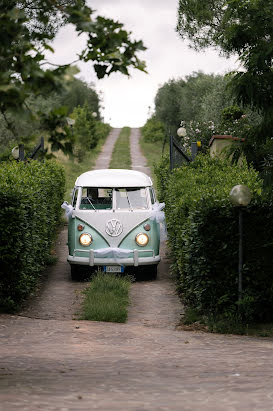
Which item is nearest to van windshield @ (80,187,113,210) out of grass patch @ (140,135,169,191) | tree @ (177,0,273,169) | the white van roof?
the white van roof

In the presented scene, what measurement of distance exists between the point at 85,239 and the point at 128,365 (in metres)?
5.84

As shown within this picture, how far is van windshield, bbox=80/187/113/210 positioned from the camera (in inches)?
551

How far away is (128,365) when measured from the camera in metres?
7.82

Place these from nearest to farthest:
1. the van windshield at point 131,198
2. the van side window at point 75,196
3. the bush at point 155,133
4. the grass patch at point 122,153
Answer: the van windshield at point 131,198
the van side window at point 75,196
the grass patch at point 122,153
the bush at point 155,133

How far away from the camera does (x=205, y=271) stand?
10.7 meters

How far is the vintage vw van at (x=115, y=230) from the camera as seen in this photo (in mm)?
13445

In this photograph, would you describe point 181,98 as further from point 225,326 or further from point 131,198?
point 225,326

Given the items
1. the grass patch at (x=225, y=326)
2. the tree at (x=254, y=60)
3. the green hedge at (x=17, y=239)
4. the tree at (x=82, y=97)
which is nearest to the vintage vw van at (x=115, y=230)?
the green hedge at (x=17, y=239)

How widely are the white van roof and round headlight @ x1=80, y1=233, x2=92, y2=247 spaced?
1137 mm

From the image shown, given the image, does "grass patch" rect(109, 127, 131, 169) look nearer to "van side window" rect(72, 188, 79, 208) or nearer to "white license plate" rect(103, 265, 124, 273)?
"van side window" rect(72, 188, 79, 208)

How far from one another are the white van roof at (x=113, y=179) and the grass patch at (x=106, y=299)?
1.89 m

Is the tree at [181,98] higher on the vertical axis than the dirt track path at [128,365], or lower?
higher

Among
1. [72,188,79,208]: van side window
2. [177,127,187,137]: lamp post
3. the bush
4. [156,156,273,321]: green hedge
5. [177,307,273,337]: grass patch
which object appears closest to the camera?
[177,307,273,337]: grass patch

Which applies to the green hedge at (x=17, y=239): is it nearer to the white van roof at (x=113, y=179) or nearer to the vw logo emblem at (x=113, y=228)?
the white van roof at (x=113, y=179)
